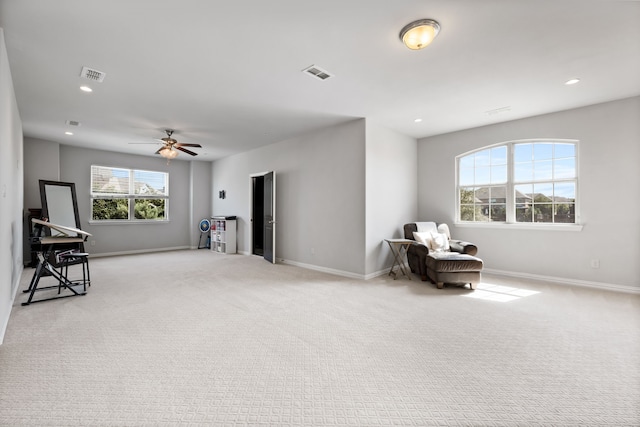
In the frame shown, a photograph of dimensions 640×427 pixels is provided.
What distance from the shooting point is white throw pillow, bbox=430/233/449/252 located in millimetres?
4906

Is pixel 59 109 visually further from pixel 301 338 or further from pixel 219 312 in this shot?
pixel 301 338

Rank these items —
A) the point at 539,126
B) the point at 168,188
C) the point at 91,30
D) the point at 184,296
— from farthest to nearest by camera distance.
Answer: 1. the point at 168,188
2. the point at 539,126
3. the point at 184,296
4. the point at 91,30

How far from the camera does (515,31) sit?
2471mm

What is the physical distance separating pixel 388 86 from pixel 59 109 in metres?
5.01

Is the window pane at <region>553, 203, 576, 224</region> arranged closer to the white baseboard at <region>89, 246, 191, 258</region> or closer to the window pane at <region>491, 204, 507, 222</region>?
the window pane at <region>491, 204, 507, 222</region>

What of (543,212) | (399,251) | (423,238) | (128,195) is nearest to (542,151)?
(543,212)

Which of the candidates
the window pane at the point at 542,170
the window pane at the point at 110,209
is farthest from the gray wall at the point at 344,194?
the window pane at the point at 110,209

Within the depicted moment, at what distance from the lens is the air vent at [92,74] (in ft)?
10.2

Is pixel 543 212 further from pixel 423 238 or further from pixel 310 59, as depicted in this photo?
pixel 310 59

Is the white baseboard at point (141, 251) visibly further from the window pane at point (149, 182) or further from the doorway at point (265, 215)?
the doorway at point (265, 215)

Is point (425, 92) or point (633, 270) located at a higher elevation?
point (425, 92)

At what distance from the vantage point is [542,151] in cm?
484

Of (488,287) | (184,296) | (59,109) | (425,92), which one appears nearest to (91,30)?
(59,109)

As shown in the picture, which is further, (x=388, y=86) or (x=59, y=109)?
(x=59, y=109)
